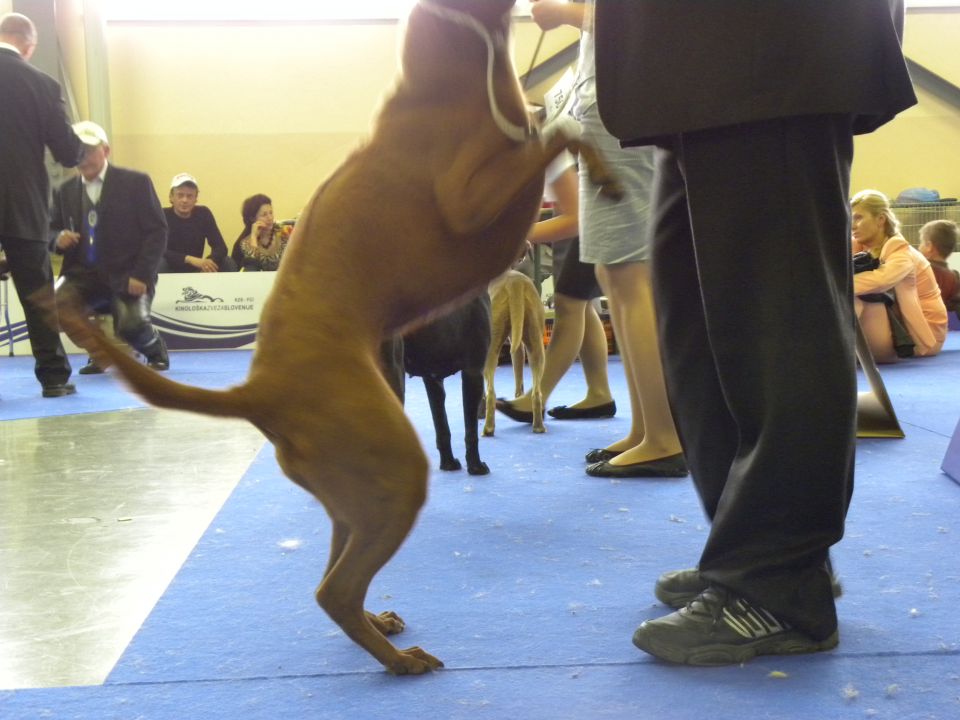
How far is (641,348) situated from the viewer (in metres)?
3.01

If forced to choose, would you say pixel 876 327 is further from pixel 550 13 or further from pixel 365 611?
pixel 365 611

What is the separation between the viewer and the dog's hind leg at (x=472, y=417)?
3.20 metres

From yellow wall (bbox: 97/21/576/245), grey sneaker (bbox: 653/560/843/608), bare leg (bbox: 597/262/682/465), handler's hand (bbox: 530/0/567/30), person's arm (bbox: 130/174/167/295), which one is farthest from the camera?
yellow wall (bbox: 97/21/576/245)

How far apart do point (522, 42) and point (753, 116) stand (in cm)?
943

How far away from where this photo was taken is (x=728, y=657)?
5.29ft

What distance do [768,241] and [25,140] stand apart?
4.93 m

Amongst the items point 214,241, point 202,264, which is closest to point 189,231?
point 214,241

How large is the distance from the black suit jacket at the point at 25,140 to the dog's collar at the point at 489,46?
14.6 ft

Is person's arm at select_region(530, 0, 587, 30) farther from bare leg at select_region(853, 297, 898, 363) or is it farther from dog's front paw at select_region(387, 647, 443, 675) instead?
bare leg at select_region(853, 297, 898, 363)

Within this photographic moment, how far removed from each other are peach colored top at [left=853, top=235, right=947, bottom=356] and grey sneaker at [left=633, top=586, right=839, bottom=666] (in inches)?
184

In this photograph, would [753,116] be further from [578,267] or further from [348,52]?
[348,52]

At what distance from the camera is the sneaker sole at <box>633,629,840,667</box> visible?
5.29 ft

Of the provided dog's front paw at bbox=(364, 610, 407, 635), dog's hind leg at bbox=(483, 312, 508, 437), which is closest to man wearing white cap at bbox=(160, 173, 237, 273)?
dog's hind leg at bbox=(483, 312, 508, 437)

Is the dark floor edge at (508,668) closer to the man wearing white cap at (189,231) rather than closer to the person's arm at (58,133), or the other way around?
the person's arm at (58,133)
